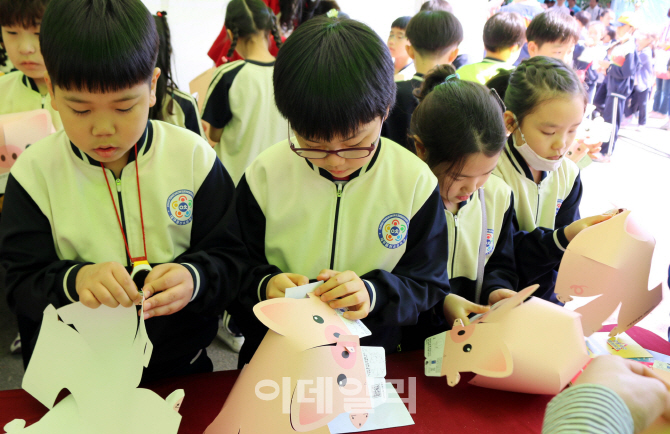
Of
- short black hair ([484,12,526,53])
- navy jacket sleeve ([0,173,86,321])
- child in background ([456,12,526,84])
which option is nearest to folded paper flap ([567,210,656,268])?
navy jacket sleeve ([0,173,86,321])

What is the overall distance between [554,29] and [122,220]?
222 centimetres

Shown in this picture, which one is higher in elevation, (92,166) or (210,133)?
(92,166)

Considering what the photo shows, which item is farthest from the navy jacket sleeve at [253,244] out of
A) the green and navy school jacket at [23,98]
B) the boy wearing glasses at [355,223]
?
the green and navy school jacket at [23,98]

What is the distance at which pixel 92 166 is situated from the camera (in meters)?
0.89

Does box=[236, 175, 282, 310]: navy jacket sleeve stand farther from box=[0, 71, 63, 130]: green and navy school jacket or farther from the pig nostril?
box=[0, 71, 63, 130]: green and navy school jacket

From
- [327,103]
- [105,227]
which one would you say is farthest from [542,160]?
[105,227]

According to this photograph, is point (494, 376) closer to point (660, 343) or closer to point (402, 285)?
point (402, 285)

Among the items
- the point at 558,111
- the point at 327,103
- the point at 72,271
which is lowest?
the point at 72,271

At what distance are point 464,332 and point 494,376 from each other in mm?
99

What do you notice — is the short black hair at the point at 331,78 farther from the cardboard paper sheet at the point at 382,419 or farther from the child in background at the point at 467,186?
the cardboard paper sheet at the point at 382,419

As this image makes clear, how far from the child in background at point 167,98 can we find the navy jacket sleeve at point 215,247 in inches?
25.4

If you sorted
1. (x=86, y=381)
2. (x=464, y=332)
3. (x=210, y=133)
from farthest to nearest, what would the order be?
(x=210, y=133) → (x=464, y=332) → (x=86, y=381)

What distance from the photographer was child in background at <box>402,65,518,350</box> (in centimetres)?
104

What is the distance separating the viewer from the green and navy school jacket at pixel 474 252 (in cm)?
113
